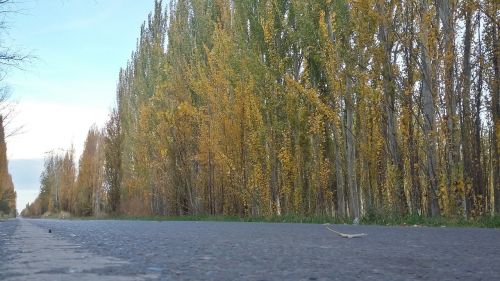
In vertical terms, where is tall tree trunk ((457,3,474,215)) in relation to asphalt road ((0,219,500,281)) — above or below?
above

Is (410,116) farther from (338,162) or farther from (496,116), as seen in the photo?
(338,162)

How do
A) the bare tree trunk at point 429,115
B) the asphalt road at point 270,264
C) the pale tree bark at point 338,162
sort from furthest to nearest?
the pale tree bark at point 338,162
the bare tree trunk at point 429,115
the asphalt road at point 270,264

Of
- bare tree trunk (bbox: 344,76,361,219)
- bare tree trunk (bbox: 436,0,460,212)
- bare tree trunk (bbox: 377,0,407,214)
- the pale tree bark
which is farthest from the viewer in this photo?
the pale tree bark

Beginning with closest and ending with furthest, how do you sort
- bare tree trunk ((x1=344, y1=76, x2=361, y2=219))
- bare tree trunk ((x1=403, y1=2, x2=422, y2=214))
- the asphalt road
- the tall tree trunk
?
the asphalt road
the tall tree trunk
bare tree trunk ((x1=403, y1=2, x2=422, y2=214))
bare tree trunk ((x1=344, y1=76, x2=361, y2=219))

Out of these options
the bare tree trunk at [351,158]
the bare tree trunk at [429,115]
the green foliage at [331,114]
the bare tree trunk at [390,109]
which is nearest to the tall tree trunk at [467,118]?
the green foliage at [331,114]

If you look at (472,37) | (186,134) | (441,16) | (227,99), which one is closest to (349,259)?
(441,16)

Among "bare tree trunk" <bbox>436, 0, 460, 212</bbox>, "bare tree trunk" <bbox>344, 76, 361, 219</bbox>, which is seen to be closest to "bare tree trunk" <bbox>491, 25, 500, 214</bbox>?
"bare tree trunk" <bbox>436, 0, 460, 212</bbox>

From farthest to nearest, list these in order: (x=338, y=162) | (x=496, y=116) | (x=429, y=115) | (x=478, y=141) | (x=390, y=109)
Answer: (x=338, y=162), (x=390, y=109), (x=496, y=116), (x=429, y=115), (x=478, y=141)

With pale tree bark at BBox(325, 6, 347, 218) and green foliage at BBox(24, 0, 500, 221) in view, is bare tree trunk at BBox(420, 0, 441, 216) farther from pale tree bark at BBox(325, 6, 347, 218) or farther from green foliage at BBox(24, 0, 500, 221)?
pale tree bark at BBox(325, 6, 347, 218)

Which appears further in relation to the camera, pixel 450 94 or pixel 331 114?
pixel 331 114

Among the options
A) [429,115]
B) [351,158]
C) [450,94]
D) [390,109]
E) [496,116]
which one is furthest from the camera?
[351,158]

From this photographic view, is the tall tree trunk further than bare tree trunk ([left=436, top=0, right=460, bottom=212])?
No

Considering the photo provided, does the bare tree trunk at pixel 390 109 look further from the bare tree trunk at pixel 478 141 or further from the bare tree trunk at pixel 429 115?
the bare tree trunk at pixel 478 141

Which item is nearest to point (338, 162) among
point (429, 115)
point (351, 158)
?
point (351, 158)
